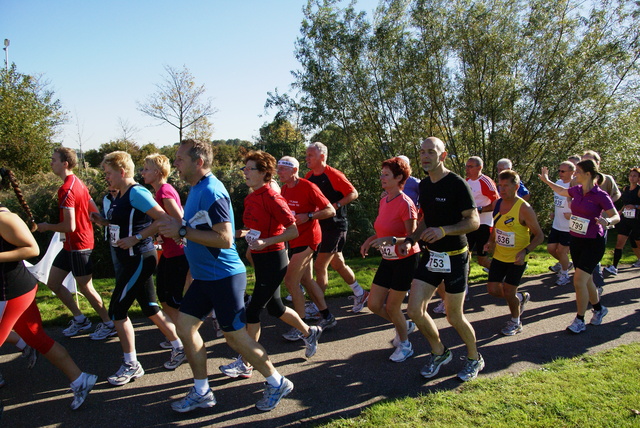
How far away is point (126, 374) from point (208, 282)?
4.86ft

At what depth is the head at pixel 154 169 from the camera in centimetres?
426

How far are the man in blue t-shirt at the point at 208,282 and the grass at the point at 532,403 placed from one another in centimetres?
88

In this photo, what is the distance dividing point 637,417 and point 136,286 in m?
4.22

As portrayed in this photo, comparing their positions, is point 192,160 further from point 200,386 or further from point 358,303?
point 358,303

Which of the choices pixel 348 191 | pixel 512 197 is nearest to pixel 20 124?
pixel 348 191

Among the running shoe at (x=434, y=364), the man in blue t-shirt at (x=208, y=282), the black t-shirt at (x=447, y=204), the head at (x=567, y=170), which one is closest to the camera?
the man in blue t-shirt at (x=208, y=282)

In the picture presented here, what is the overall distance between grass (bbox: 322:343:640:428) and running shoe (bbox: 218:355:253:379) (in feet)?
3.92

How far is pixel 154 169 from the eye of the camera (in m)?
4.29

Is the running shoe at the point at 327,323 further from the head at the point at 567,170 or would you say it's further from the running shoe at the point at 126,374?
the head at the point at 567,170

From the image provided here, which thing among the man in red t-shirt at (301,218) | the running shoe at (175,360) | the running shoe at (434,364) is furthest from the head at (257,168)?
the running shoe at (434,364)

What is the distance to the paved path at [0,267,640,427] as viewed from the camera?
3469 mm

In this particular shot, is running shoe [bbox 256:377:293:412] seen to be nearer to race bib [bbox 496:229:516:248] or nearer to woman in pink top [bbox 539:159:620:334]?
race bib [bbox 496:229:516:248]

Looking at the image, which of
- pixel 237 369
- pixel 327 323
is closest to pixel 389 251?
pixel 327 323

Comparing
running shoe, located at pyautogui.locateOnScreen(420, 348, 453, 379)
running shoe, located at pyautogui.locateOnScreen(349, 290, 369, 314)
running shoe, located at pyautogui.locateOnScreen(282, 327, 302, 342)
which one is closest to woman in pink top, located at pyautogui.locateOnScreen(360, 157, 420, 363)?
running shoe, located at pyautogui.locateOnScreen(420, 348, 453, 379)
